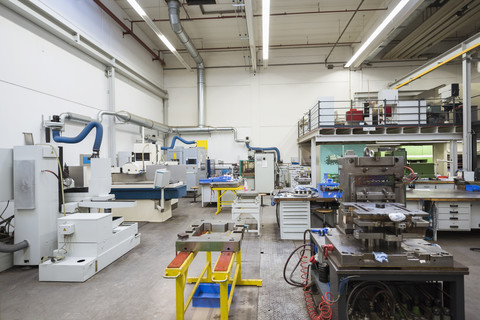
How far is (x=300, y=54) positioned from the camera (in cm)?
934

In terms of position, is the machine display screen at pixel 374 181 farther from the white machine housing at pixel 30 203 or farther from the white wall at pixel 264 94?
the white wall at pixel 264 94

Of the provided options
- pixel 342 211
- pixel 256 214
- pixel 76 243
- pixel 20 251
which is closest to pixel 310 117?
pixel 256 214

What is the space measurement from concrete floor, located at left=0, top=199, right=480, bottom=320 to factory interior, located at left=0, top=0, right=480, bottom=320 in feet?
0.07

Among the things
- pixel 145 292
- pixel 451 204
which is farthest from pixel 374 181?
pixel 451 204

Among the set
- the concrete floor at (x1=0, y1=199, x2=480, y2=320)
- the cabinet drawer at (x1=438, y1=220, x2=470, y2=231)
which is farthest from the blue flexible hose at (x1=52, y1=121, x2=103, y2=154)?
the cabinet drawer at (x1=438, y1=220, x2=470, y2=231)

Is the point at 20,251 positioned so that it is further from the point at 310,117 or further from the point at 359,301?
the point at 310,117

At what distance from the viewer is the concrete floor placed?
78.9 inches

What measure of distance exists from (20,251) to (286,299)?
10.2ft

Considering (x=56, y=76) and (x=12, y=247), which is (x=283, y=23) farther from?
(x=12, y=247)

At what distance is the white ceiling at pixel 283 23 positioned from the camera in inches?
271

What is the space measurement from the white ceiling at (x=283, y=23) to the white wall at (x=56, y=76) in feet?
5.07

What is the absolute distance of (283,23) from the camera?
7.86 m

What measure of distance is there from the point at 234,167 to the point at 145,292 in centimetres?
672

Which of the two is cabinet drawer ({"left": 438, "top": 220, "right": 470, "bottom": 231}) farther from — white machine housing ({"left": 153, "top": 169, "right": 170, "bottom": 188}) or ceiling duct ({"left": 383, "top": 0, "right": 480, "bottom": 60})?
ceiling duct ({"left": 383, "top": 0, "right": 480, "bottom": 60})
